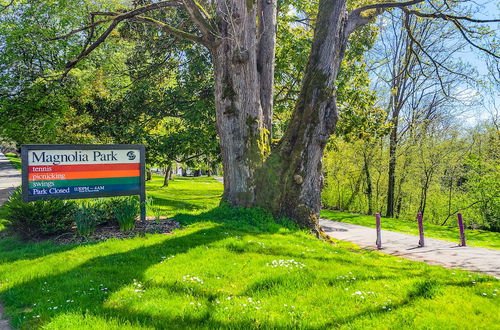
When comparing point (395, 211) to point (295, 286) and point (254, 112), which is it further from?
point (295, 286)

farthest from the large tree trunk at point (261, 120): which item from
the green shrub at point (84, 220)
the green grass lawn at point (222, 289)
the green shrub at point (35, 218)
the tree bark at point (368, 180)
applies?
the tree bark at point (368, 180)

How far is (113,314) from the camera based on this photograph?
10.8 feet

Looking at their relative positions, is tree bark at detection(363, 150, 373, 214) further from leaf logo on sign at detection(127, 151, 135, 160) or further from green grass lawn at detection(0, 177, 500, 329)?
leaf logo on sign at detection(127, 151, 135, 160)

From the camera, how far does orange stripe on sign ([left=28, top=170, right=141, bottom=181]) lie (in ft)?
21.9

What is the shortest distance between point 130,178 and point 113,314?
4732 millimetres

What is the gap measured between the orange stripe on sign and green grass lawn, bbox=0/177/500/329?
4.51ft

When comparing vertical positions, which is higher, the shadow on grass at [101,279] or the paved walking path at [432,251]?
the shadow on grass at [101,279]

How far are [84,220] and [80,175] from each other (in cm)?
100

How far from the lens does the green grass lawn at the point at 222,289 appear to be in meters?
3.27

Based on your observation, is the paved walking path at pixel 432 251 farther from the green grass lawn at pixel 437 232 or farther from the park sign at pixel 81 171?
the park sign at pixel 81 171

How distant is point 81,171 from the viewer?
708 centimetres

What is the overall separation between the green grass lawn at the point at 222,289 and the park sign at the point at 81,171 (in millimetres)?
1238

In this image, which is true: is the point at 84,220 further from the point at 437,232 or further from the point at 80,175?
the point at 437,232

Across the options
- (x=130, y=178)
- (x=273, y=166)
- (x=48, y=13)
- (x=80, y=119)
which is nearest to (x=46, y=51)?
(x=48, y=13)
